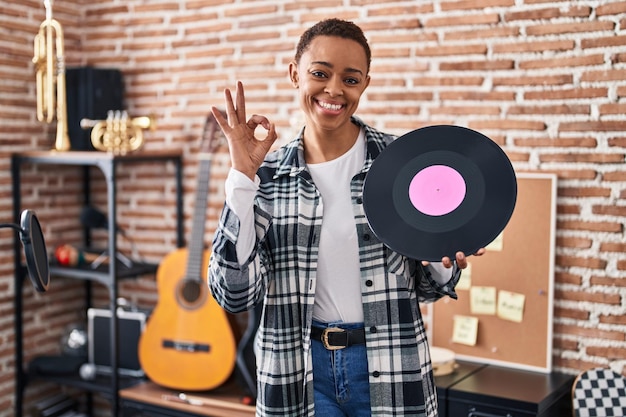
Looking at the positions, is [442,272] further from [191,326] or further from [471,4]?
[191,326]

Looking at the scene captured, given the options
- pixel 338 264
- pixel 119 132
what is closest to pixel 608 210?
pixel 338 264

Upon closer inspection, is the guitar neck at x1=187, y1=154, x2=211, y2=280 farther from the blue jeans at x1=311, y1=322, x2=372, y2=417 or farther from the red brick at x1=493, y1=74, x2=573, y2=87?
the blue jeans at x1=311, y1=322, x2=372, y2=417

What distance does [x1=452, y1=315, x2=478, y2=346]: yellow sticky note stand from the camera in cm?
303

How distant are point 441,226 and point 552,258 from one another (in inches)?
45.3

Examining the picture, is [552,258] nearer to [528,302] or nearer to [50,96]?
[528,302]

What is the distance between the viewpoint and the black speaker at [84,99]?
144 inches

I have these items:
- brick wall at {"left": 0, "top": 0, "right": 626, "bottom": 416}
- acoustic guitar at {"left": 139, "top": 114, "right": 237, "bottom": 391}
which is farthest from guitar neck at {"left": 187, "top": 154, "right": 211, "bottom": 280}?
brick wall at {"left": 0, "top": 0, "right": 626, "bottom": 416}

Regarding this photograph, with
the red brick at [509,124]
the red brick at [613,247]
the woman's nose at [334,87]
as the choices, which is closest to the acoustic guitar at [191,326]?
the red brick at [509,124]

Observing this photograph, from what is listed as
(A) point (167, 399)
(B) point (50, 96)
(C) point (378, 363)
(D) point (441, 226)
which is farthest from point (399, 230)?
(B) point (50, 96)

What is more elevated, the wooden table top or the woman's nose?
the woman's nose

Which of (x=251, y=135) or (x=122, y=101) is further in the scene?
(x=122, y=101)

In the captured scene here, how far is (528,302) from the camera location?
2924 millimetres

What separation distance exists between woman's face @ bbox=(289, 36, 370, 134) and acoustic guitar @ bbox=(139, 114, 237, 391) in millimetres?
1552

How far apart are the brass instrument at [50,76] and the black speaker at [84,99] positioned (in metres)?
Answer: 0.04
